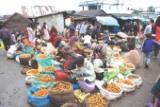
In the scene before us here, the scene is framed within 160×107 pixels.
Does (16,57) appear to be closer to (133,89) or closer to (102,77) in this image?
(102,77)

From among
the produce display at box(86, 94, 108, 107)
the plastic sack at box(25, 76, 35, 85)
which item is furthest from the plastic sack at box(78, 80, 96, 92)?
the plastic sack at box(25, 76, 35, 85)

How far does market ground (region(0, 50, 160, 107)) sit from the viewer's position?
24.9 feet

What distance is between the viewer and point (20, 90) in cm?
854

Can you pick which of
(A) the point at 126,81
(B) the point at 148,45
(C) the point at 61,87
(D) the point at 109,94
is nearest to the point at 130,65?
(B) the point at 148,45

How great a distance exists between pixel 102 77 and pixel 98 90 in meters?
0.70

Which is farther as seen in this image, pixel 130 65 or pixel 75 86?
pixel 130 65

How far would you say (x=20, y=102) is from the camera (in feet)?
24.7

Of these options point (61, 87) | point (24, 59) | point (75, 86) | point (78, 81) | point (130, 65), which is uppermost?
point (61, 87)

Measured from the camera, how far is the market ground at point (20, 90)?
7.60 m

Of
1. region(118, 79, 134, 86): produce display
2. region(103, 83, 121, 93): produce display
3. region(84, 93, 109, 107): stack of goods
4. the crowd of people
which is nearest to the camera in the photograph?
region(84, 93, 109, 107): stack of goods

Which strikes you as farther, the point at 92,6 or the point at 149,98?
the point at 92,6

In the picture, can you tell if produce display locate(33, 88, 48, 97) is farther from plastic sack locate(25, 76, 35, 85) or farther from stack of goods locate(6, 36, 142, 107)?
plastic sack locate(25, 76, 35, 85)

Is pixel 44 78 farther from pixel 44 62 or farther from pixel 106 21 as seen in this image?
pixel 106 21

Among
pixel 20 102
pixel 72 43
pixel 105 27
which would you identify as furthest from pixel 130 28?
pixel 20 102
